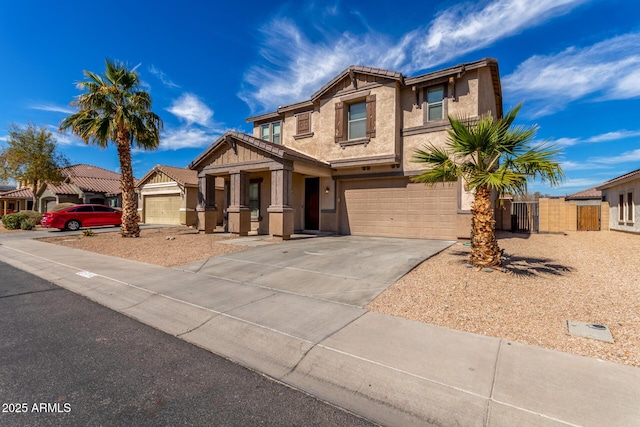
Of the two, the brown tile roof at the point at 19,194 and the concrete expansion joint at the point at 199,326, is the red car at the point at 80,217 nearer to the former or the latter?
the brown tile roof at the point at 19,194

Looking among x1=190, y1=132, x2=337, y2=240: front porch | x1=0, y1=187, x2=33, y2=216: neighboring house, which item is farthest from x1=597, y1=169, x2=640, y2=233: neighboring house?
x1=0, y1=187, x2=33, y2=216: neighboring house

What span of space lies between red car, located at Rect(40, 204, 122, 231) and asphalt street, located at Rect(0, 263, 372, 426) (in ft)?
56.8

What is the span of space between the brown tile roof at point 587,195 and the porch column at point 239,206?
39.9 metres

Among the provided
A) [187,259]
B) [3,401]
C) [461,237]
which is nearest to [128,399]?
[3,401]

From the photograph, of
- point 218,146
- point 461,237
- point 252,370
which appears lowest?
point 252,370

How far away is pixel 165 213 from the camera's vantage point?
24578 mm

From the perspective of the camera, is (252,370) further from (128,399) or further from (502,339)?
(502,339)

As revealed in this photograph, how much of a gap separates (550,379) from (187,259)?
8815 mm

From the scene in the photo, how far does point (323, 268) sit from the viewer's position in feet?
24.8

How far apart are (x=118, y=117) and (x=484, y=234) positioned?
14.9m

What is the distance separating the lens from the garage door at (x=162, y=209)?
23766 mm

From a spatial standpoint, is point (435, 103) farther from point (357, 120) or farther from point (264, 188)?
point (264, 188)

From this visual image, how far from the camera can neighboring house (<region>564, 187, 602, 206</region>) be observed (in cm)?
3362

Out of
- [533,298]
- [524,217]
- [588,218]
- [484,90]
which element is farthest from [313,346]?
[588,218]
